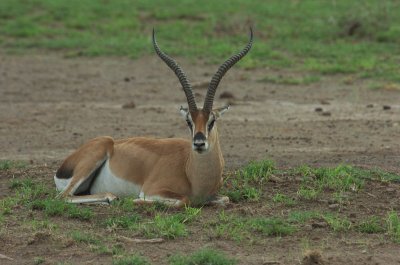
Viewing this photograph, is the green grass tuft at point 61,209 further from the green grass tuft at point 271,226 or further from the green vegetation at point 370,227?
the green vegetation at point 370,227

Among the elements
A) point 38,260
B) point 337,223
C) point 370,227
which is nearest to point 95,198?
point 38,260

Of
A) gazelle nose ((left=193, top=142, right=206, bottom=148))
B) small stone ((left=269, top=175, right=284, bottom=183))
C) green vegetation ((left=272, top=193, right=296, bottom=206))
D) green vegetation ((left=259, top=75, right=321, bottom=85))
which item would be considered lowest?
green vegetation ((left=272, top=193, right=296, bottom=206))

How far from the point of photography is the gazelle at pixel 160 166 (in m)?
8.31

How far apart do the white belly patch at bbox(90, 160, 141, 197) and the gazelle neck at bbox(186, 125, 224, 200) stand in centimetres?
64

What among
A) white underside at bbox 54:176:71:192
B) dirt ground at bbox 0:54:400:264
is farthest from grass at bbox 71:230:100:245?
white underside at bbox 54:176:71:192

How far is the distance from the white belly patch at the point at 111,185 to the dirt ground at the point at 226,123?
2.42ft

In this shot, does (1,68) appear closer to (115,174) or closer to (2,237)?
(115,174)

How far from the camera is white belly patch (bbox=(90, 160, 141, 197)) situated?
8.88m

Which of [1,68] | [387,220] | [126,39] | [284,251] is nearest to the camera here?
[284,251]

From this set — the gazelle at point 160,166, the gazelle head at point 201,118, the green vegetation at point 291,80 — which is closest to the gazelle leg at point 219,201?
the gazelle at point 160,166

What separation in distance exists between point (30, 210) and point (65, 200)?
0.41 meters

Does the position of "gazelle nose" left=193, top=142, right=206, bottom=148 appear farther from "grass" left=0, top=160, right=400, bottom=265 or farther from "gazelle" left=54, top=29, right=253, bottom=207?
"grass" left=0, top=160, right=400, bottom=265

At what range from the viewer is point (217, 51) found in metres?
17.5

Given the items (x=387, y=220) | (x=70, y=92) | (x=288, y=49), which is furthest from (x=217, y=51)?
(x=387, y=220)
